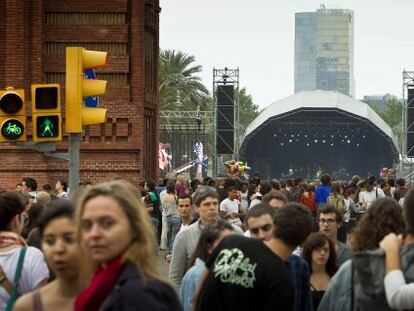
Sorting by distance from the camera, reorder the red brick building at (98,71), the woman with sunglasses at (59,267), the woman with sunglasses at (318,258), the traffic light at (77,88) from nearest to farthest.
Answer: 1. the woman with sunglasses at (59,267)
2. the woman with sunglasses at (318,258)
3. the traffic light at (77,88)
4. the red brick building at (98,71)

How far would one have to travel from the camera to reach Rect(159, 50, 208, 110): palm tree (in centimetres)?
6894

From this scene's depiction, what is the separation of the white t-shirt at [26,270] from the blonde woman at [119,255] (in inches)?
102

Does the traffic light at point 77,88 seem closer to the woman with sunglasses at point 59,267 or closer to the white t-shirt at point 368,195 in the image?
the woman with sunglasses at point 59,267

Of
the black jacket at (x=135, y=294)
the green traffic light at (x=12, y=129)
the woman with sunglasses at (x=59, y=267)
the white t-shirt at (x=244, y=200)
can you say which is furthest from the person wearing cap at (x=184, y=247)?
the white t-shirt at (x=244, y=200)

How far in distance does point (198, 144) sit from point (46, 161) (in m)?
43.6

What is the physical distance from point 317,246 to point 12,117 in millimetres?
4974

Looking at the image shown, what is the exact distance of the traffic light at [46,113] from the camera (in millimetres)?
13195

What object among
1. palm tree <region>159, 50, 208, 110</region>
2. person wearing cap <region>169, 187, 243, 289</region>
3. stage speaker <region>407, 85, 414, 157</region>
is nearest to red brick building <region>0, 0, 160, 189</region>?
person wearing cap <region>169, 187, 243, 289</region>

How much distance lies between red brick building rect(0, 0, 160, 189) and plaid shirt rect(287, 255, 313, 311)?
857 inches

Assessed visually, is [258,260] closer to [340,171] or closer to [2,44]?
[2,44]

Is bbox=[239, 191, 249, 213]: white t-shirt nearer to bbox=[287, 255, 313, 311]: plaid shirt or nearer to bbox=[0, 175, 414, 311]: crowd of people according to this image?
bbox=[0, 175, 414, 311]: crowd of people

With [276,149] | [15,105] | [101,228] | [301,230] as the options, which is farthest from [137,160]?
[276,149]

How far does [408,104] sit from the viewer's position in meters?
54.2

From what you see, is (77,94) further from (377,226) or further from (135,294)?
(135,294)
